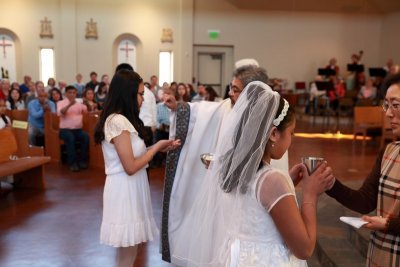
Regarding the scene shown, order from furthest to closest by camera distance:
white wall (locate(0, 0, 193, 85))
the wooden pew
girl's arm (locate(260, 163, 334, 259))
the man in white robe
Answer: white wall (locate(0, 0, 193, 85)) → the wooden pew → the man in white robe → girl's arm (locate(260, 163, 334, 259))

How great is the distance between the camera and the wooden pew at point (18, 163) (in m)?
5.43

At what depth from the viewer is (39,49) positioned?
1454 cm

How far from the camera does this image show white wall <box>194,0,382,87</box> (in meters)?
15.8

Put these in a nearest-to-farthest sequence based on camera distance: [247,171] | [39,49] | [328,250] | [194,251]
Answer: [247,171]
[194,251]
[328,250]
[39,49]

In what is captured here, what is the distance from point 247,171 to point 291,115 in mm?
265

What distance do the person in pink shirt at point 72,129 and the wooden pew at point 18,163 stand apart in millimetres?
1002

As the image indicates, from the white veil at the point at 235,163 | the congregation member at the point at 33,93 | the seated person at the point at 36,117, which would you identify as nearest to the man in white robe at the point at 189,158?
the white veil at the point at 235,163

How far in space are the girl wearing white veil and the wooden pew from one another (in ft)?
13.7

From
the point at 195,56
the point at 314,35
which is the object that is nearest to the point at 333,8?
the point at 314,35

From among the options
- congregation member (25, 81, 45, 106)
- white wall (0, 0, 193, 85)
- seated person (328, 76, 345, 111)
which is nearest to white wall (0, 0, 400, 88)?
white wall (0, 0, 193, 85)

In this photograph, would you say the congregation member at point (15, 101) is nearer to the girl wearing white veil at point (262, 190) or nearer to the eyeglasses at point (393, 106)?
the girl wearing white veil at point (262, 190)

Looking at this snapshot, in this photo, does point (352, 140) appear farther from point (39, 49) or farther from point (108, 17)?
point (39, 49)

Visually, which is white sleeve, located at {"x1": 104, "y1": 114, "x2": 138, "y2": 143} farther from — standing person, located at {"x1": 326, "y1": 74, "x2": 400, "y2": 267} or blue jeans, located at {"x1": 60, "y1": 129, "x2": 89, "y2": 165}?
blue jeans, located at {"x1": 60, "y1": 129, "x2": 89, "y2": 165}

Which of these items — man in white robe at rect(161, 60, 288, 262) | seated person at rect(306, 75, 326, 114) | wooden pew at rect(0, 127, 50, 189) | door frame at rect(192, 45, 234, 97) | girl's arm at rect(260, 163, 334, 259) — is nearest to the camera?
girl's arm at rect(260, 163, 334, 259)
